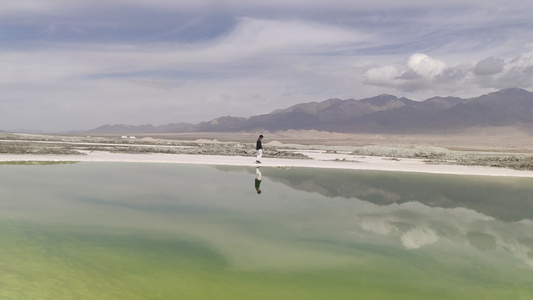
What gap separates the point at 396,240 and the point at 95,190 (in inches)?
509

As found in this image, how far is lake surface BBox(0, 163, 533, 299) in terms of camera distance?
7199 millimetres

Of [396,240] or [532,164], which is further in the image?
[532,164]

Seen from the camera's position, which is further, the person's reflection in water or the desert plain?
the desert plain

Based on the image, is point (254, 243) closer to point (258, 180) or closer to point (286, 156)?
Answer: point (258, 180)

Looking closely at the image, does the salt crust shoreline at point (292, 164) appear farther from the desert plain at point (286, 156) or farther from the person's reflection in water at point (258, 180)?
the person's reflection in water at point (258, 180)

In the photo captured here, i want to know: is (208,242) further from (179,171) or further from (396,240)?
(179,171)

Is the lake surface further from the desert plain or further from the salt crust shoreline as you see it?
the desert plain

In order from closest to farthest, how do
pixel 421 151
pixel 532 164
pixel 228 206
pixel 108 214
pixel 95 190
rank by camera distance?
pixel 108 214
pixel 228 206
pixel 95 190
pixel 532 164
pixel 421 151

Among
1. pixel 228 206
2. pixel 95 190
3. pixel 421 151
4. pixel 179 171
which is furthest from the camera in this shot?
pixel 421 151

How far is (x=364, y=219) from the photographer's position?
42.9ft

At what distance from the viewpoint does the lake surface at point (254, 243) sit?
7.20 meters

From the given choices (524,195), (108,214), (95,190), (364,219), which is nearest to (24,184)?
(95,190)

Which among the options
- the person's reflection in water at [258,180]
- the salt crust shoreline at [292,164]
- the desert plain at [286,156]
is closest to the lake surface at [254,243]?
the person's reflection in water at [258,180]

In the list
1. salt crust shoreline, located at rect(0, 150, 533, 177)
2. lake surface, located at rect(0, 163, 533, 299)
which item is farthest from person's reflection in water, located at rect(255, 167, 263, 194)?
salt crust shoreline, located at rect(0, 150, 533, 177)
